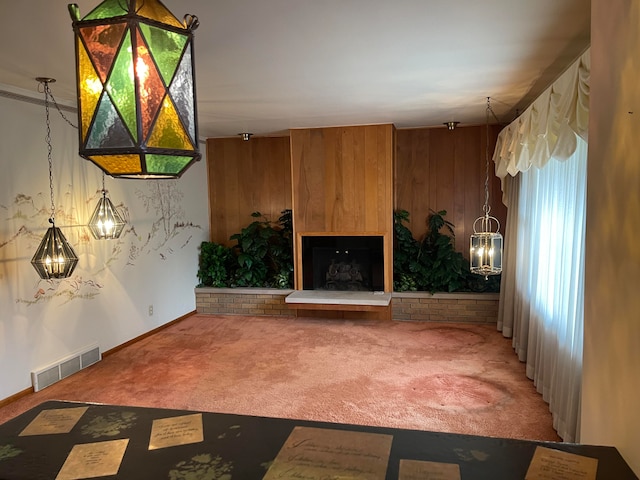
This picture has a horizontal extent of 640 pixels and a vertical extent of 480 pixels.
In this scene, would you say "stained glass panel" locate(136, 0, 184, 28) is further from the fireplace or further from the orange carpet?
the fireplace

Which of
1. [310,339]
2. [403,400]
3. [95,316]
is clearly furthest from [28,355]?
[403,400]

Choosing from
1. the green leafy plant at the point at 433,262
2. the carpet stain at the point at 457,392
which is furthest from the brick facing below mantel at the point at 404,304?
the carpet stain at the point at 457,392

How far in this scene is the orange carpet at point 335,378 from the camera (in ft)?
10.7

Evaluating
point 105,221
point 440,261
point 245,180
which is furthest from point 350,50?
point 245,180

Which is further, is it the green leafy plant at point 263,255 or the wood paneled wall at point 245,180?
the wood paneled wall at point 245,180

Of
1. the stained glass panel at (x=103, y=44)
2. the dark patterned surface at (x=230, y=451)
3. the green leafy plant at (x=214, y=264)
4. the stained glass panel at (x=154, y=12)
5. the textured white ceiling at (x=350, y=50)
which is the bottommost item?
the green leafy plant at (x=214, y=264)

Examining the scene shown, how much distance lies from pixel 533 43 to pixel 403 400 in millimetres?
2515

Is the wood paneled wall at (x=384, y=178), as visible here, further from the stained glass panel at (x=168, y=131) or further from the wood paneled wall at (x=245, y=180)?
the stained glass panel at (x=168, y=131)

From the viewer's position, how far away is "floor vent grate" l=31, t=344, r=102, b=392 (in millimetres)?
3795

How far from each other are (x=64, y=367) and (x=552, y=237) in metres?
4.12

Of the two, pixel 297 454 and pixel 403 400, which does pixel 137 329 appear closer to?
pixel 403 400

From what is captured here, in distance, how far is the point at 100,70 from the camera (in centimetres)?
95

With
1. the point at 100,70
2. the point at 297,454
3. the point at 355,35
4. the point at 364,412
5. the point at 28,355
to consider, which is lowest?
the point at 364,412

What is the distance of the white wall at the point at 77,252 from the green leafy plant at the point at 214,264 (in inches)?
17.1
